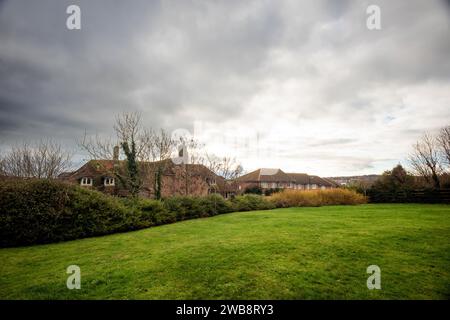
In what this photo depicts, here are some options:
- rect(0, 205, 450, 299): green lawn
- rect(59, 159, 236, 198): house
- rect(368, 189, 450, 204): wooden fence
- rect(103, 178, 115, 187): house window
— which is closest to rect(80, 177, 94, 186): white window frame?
rect(103, 178, 115, 187): house window

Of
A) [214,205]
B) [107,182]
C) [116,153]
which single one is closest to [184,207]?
[214,205]

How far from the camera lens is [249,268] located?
4840 mm

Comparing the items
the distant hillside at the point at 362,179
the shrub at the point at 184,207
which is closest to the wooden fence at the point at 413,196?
the distant hillside at the point at 362,179

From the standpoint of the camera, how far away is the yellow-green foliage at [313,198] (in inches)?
881

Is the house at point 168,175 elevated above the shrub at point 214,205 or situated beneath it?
elevated above

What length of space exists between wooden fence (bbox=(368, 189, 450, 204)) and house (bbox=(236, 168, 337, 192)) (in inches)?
972

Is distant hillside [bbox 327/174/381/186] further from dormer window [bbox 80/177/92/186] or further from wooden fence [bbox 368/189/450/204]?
dormer window [bbox 80/177/92/186]

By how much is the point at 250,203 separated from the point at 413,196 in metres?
21.0

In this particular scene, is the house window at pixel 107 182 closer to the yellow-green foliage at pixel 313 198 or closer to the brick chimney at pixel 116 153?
the brick chimney at pixel 116 153

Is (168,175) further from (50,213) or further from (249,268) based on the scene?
(249,268)

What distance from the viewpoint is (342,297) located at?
3662 mm

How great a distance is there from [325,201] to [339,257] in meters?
19.3

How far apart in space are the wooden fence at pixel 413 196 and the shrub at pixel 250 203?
15966 mm
